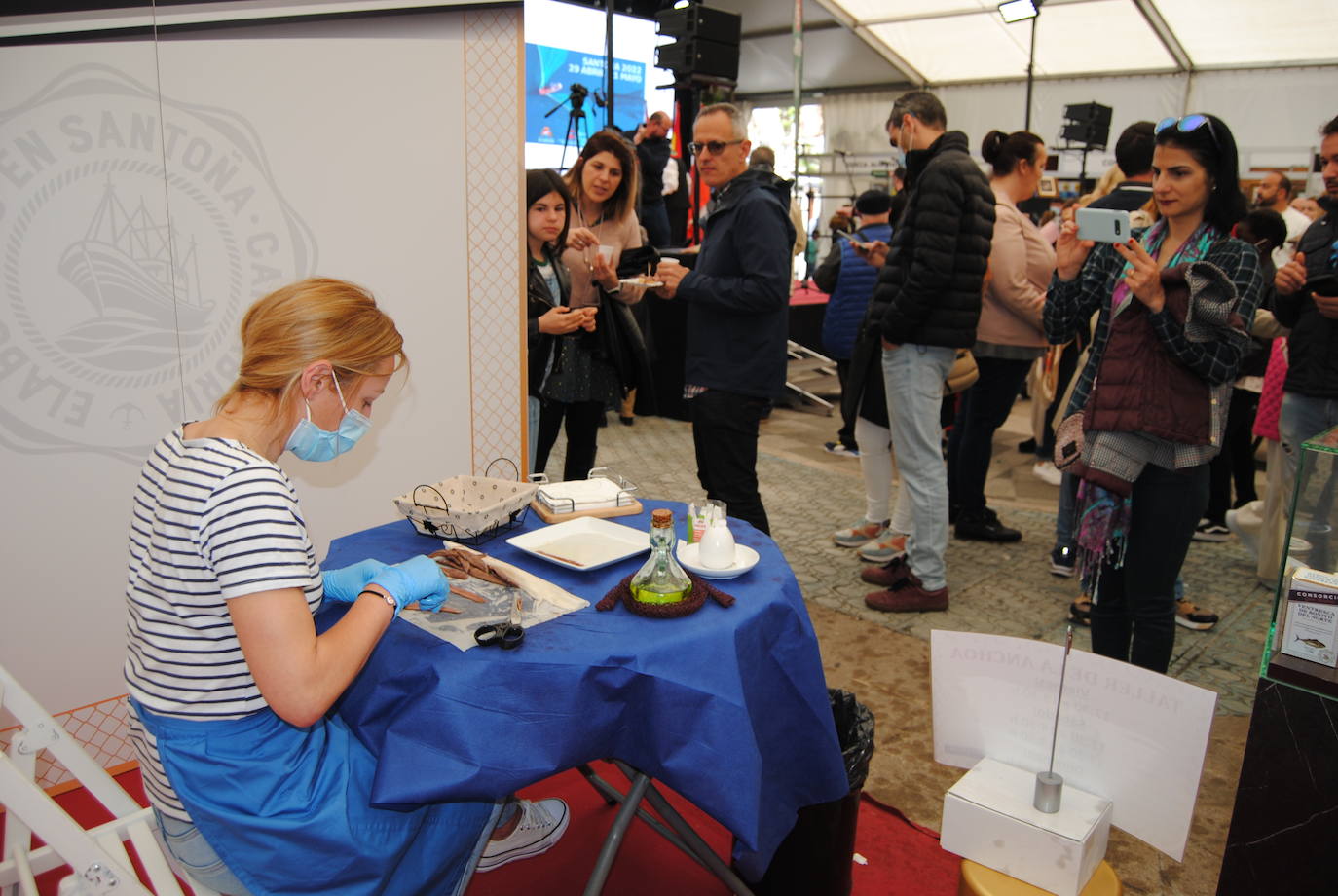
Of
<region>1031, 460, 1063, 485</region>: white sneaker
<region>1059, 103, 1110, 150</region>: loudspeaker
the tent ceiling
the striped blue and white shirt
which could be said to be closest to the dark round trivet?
the striped blue and white shirt

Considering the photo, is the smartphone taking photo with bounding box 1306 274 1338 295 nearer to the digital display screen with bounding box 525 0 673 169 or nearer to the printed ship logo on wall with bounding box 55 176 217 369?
the printed ship logo on wall with bounding box 55 176 217 369

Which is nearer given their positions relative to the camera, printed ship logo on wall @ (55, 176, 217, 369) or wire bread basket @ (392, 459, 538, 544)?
wire bread basket @ (392, 459, 538, 544)

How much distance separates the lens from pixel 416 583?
4.75 feet

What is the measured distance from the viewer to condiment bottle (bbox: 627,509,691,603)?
1554 millimetres

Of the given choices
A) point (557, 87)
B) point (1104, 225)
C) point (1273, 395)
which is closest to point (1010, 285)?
point (1273, 395)

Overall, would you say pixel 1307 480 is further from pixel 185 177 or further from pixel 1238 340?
pixel 185 177

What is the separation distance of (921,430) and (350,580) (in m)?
2.24

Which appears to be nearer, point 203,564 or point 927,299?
point 203,564

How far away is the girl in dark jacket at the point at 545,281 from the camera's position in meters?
3.08

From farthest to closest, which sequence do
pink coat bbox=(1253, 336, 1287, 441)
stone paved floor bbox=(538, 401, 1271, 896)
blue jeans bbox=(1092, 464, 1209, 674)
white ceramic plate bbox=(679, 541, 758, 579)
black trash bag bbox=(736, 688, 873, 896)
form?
pink coat bbox=(1253, 336, 1287, 441) < stone paved floor bbox=(538, 401, 1271, 896) < blue jeans bbox=(1092, 464, 1209, 674) < black trash bag bbox=(736, 688, 873, 896) < white ceramic plate bbox=(679, 541, 758, 579)

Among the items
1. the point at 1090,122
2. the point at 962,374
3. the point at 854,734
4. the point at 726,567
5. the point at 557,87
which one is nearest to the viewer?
the point at 726,567

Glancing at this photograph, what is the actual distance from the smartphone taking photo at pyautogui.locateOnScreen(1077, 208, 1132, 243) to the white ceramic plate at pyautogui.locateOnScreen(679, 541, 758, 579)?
1217mm

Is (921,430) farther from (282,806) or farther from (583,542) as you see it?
(282,806)

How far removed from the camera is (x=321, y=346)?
1404mm
